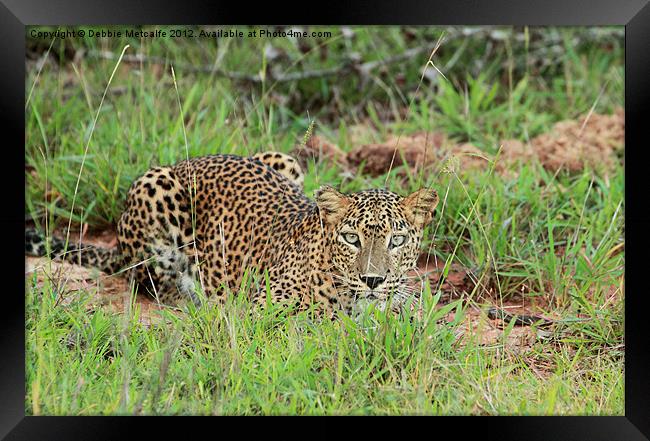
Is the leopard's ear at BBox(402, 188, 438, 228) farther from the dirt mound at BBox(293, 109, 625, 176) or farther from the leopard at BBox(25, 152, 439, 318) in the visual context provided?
the dirt mound at BBox(293, 109, 625, 176)

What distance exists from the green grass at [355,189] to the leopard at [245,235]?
28cm

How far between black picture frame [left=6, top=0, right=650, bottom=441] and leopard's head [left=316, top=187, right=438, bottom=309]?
93 cm

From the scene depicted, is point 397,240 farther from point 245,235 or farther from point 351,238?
point 245,235

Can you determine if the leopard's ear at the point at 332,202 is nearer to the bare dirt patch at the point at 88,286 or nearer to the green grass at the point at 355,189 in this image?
the green grass at the point at 355,189

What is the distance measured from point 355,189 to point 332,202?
67.8 inches

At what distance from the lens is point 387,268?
5.60 metres

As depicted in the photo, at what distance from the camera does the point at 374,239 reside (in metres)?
5.68

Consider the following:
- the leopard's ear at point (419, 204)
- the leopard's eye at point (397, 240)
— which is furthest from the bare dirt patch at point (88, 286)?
the leopard's ear at point (419, 204)

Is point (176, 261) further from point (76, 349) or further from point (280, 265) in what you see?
point (76, 349)

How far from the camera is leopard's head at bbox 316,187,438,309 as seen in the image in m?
5.61

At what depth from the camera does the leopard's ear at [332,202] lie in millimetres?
5844
